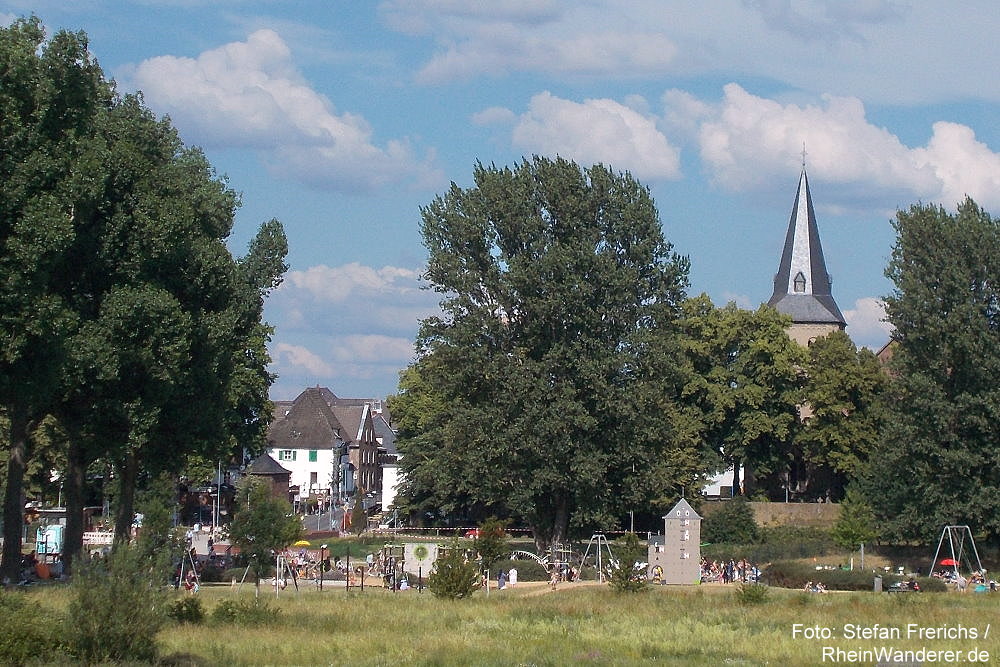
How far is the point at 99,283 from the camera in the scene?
40812 millimetres

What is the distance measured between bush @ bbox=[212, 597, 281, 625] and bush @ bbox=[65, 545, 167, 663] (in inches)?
288

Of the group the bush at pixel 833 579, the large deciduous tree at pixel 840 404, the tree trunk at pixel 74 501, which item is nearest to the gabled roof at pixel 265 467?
the large deciduous tree at pixel 840 404

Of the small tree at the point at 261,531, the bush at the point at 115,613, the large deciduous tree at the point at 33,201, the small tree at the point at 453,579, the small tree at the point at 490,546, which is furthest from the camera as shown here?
the small tree at the point at 490,546

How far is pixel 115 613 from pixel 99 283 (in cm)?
1981

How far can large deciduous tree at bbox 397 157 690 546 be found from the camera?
185 feet

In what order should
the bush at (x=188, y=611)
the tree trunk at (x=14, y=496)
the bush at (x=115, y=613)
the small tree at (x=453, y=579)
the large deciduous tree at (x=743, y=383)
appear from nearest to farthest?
the bush at (x=115, y=613) → the bush at (x=188, y=611) → the tree trunk at (x=14, y=496) → the small tree at (x=453, y=579) → the large deciduous tree at (x=743, y=383)

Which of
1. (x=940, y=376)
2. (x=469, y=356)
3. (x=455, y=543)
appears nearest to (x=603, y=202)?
(x=469, y=356)

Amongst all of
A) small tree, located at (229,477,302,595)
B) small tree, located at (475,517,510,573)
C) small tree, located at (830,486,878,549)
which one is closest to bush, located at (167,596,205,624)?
small tree, located at (229,477,302,595)

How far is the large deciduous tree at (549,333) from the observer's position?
2219 inches

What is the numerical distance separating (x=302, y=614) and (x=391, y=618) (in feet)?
7.12

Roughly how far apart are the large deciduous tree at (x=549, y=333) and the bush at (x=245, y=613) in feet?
81.7

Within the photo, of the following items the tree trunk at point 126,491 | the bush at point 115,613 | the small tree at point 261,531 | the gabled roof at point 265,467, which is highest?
the gabled roof at point 265,467

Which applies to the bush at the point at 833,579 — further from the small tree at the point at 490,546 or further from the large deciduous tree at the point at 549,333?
the small tree at the point at 490,546

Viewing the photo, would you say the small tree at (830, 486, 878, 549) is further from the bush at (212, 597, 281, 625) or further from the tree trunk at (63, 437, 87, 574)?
the bush at (212, 597, 281, 625)
